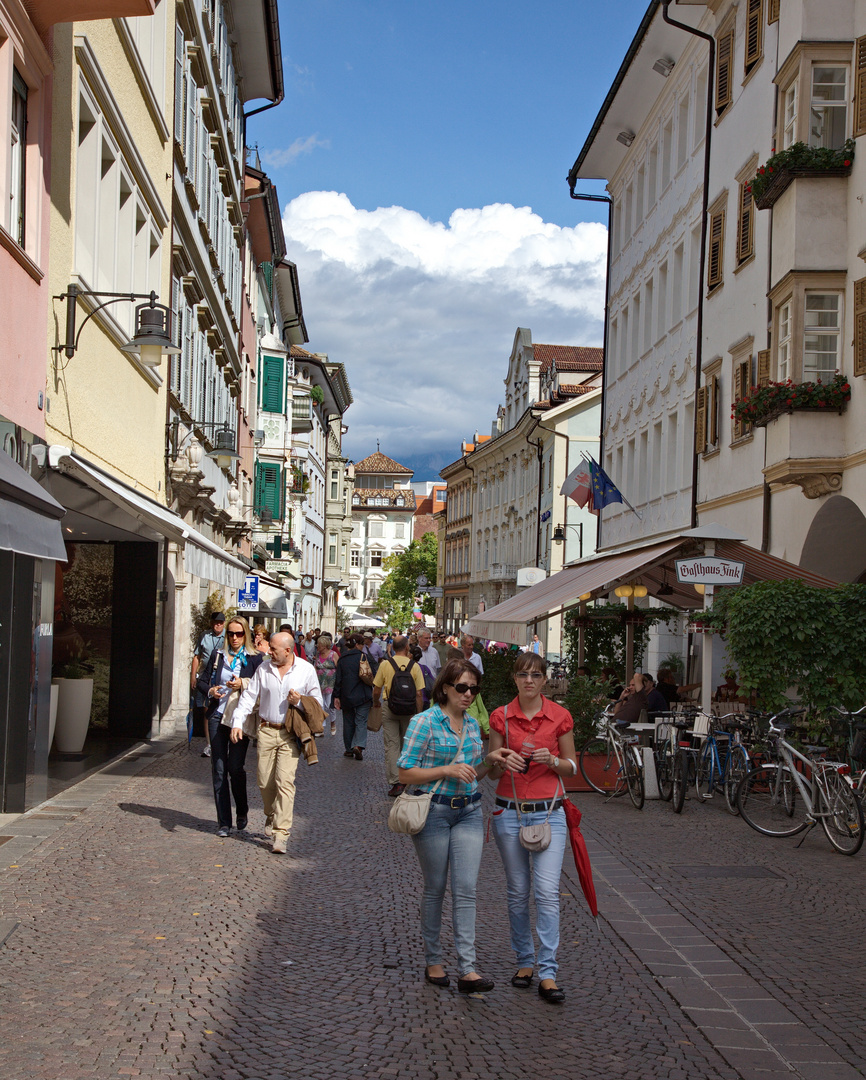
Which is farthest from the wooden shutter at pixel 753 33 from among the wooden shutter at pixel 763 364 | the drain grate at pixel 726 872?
the drain grate at pixel 726 872

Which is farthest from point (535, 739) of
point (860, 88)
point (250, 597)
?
point (250, 597)

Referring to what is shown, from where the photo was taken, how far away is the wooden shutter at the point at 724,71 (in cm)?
2394

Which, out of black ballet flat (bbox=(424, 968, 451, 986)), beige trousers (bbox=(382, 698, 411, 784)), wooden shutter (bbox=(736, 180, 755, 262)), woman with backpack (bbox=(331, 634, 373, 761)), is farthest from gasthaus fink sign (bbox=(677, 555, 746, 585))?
wooden shutter (bbox=(736, 180, 755, 262))

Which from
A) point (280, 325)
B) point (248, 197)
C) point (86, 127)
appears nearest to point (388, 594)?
point (280, 325)

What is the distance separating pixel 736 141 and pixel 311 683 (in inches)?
665

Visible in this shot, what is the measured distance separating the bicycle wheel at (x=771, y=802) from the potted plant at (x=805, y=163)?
9211mm

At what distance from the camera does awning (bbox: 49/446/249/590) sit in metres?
11.3

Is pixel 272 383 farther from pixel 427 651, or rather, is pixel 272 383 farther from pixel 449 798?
pixel 449 798

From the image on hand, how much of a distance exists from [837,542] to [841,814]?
8961mm

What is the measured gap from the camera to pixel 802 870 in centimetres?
973

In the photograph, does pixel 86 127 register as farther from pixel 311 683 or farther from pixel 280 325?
pixel 280 325

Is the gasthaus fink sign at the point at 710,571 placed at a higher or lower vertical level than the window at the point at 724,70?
lower

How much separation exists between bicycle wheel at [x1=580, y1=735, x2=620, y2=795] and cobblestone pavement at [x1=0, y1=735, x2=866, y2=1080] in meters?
3.84

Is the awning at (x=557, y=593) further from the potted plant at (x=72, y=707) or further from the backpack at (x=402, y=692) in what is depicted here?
the potted plant at (x=72, y=707)
